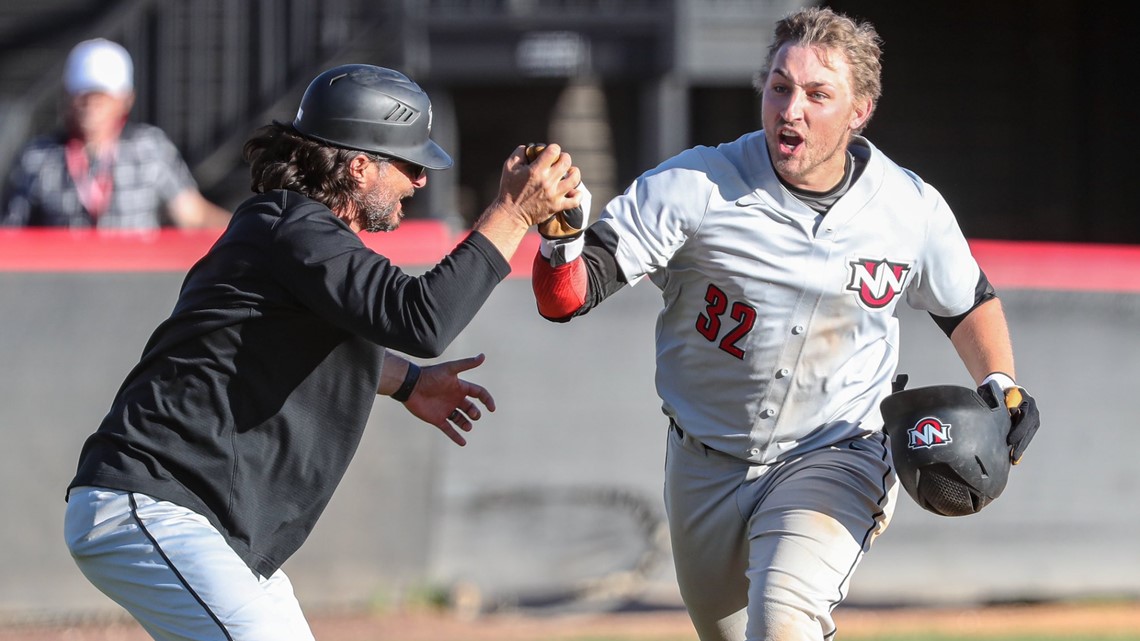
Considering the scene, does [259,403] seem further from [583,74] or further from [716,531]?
[583,74]

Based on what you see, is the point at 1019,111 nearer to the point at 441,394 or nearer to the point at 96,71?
the point at 96,71

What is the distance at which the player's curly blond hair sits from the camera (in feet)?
13.6

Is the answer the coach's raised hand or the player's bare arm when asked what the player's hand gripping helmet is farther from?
the coach's raised hand

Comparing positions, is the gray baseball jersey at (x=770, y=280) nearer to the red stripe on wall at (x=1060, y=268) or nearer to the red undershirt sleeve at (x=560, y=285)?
the red undershirt sleeve at (x=560, y=285)

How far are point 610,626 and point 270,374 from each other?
12.2 ft

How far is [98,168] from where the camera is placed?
6801mm

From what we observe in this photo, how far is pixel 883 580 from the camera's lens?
23.4 feet

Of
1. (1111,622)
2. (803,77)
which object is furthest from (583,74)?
(803,77)

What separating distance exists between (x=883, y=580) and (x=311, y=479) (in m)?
4.34

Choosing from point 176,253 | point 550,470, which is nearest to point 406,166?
point 176,253

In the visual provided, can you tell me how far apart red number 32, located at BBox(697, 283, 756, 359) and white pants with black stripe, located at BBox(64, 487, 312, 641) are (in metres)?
1.48

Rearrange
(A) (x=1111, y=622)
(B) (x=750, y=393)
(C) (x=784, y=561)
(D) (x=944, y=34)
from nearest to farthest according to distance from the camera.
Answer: (C) (x=784, y=561) < (B) (x=750, y=393) < (A) (x=1111, y=622) < (D) (x=944, y=34)

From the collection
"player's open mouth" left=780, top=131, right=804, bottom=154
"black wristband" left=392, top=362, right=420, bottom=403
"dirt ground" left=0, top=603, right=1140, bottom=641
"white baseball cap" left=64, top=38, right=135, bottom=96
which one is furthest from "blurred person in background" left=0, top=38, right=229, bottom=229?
"player's open mouth" left=780, top=131, right=804, bottom=154

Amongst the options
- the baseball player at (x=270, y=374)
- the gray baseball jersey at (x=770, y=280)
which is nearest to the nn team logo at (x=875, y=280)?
the gray baseball jersey at (x=770, y=280)
